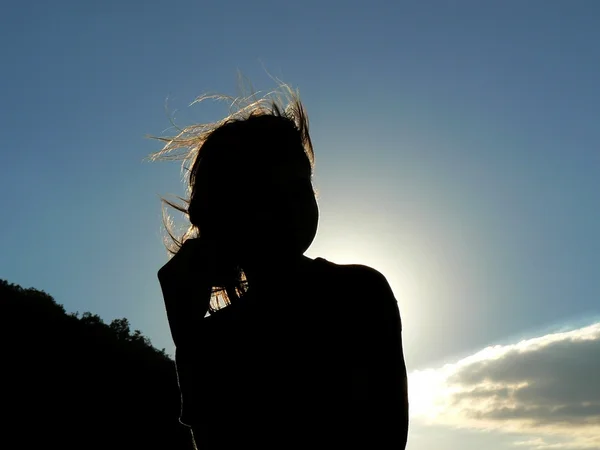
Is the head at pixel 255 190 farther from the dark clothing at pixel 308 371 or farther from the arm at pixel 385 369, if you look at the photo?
the arm at pixel 385 369

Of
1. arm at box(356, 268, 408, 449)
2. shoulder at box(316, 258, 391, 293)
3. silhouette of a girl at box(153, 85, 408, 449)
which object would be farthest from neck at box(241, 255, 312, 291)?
arm at box(356, 268, 408, 449)

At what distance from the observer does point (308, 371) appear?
1530mm

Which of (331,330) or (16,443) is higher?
(16,443)

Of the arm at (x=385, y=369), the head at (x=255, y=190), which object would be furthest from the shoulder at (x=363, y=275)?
the head at (x=255, y=190)

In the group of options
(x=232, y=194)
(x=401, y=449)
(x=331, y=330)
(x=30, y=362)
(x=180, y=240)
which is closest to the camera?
(x=401, y=449)

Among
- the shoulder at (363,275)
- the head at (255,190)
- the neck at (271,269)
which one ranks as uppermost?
the head at (255,190)

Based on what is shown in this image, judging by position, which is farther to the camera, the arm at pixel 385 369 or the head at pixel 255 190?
the head at pixel 255 190

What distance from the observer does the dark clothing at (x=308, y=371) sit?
4.70 feet

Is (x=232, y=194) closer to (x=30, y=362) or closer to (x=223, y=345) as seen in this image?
(x=223, y=345)

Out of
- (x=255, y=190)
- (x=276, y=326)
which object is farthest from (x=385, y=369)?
(x=255, y=190)

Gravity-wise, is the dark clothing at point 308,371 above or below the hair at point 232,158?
below

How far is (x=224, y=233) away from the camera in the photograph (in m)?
1.79

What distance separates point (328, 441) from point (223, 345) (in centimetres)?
40

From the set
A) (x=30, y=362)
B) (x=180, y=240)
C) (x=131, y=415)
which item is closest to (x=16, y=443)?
(x=30, y=362)
